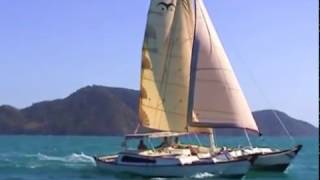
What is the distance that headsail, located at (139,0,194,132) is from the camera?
55.9 metres

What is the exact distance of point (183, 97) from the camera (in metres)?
55.7

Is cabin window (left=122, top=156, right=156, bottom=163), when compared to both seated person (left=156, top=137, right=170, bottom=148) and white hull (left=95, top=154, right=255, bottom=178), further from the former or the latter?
seated person (left=156, top=137, right=170, bottom=148)

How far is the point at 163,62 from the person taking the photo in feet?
186

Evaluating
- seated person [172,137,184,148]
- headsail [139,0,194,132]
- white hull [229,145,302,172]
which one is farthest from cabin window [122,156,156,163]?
white hull [229,145,302,172]

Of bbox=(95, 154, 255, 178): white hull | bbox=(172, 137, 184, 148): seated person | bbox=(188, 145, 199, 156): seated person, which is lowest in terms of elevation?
bbox=(95, 154, 255, 178): white hull

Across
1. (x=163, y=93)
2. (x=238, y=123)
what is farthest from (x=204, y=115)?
(x=163, y=93)

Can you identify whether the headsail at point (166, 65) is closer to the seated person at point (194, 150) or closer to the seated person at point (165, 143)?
the seated person at point (165, 143)

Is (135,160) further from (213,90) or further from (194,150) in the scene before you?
(213,90)

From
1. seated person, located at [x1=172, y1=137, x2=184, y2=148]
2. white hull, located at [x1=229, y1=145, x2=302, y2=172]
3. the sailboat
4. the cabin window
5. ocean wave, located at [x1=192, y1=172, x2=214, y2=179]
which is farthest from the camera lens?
→ seated person, located at [x1=172, y1=137, x2=184, y2=148]

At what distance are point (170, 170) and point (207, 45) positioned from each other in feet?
31.7

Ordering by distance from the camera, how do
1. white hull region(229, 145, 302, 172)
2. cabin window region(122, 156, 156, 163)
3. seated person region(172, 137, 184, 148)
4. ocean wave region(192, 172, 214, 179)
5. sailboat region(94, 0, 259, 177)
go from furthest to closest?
seated person region(172, 137, 184, 148)
white hull region(229, 145, 302, 172)
cabin window region(122, 156, 156, 163)
sailboat region(94, 0, 259, 177)
ocean wave region(192, 172, 214, 179)

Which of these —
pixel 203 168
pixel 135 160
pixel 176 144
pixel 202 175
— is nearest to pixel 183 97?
pixel 176 144

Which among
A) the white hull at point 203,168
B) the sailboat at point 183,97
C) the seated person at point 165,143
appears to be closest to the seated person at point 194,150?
the sailboat at point 183,97

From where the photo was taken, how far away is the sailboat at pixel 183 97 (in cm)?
4886
